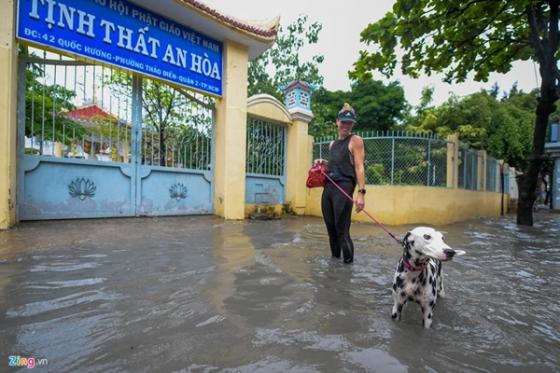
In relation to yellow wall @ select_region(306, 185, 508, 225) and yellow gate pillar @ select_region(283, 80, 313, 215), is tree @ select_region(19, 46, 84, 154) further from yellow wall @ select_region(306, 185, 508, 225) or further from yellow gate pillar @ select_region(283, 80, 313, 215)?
yellow wall @ select_region(306, 185, 508, 225)

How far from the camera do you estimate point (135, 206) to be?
6.75 m

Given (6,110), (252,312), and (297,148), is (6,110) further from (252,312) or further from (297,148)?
(297,148)

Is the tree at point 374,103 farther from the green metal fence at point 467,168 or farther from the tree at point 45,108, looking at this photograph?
the tree at point 45,108

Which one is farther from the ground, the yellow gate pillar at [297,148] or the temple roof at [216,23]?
the temple roof at [216,23]

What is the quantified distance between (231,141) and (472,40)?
5235 millimetres

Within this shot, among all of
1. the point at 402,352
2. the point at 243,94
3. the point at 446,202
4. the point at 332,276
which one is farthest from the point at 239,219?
the point at 402,352

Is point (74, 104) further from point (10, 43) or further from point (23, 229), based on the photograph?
point (23, 229)

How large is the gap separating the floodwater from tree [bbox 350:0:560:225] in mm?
3600

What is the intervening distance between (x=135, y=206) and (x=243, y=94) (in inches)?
139

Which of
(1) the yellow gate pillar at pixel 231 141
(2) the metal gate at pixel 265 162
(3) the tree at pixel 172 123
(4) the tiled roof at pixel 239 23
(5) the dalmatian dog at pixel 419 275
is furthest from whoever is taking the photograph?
(2) the metal gate at pixel 265 162

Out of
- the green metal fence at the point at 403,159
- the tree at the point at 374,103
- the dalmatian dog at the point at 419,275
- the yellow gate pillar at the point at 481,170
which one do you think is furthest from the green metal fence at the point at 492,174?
the dalmatian dog at the point at 419,275

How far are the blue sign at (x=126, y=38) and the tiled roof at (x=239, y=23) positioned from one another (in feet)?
2.27

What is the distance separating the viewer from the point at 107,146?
6480 mm

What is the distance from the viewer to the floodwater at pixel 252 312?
1.72 m
